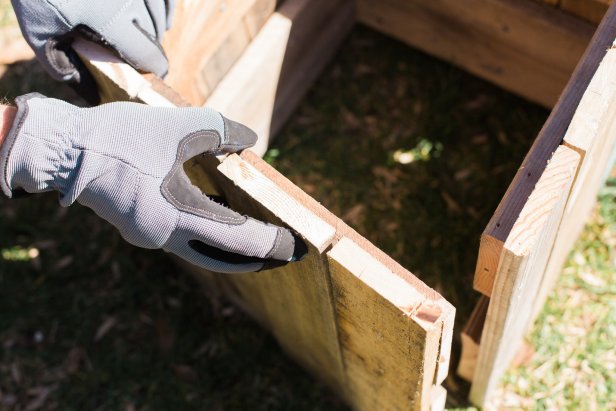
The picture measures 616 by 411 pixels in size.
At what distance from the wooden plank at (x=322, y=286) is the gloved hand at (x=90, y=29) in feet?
0.23

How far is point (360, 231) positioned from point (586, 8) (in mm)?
1491

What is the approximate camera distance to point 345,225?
188 cm

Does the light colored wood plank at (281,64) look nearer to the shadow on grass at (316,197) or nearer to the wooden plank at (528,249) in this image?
the shadow on grass at (316,197)

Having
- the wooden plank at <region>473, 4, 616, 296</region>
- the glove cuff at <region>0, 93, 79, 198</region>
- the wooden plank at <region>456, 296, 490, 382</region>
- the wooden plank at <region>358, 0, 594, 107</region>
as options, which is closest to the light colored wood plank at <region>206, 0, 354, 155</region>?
the wooden plank at <region>358, 0, 594, 107</region>

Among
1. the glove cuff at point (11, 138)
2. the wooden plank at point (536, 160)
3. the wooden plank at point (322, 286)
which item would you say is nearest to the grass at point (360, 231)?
the wooden plank at point (322, 286)

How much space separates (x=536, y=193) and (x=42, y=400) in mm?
2667

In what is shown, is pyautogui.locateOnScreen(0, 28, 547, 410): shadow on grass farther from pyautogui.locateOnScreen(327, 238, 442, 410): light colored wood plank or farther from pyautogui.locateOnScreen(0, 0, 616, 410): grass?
pyautogui.locateOnScreen(327, 238, 442, 410): light colored wood plank

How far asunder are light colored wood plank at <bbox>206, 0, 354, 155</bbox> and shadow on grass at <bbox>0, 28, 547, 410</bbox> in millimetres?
190

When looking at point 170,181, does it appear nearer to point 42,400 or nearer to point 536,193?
point 536,193

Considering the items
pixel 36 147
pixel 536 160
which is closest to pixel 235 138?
pixel 36 147

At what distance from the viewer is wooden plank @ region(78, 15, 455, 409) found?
5.83 feet

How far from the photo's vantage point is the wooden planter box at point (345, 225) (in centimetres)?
181

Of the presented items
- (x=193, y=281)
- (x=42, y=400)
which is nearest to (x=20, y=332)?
(x=42, y=400)

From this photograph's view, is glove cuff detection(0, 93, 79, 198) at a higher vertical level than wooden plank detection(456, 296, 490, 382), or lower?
higher
